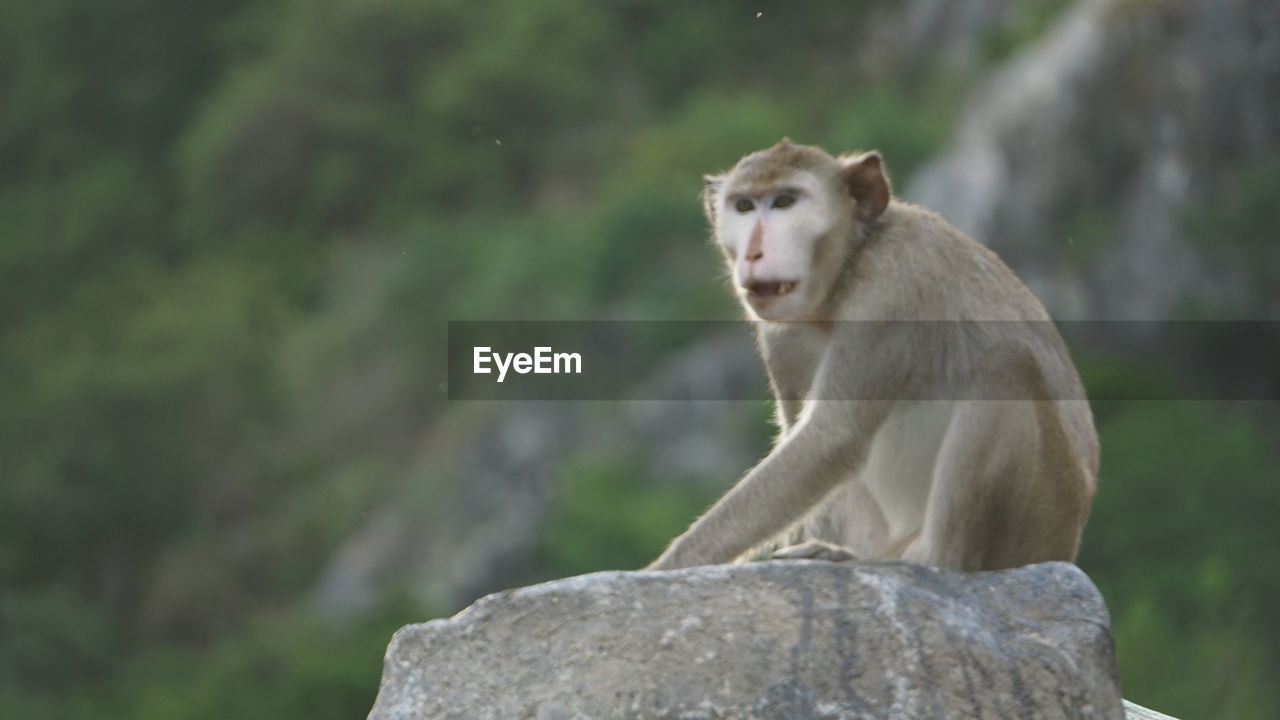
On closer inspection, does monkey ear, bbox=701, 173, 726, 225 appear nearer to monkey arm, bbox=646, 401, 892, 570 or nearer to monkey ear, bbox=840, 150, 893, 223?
monkey ear, bbox=840, 150, 893, 223

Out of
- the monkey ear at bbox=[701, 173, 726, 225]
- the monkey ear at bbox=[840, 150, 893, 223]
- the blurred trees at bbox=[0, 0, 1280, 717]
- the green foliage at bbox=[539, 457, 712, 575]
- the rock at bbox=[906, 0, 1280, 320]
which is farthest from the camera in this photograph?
the blurred trees at bbox=[0, 0, 1280, 717]

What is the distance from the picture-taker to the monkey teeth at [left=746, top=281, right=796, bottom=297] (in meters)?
7.10

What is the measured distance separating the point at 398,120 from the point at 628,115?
6.84 meters

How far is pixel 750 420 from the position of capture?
121ft

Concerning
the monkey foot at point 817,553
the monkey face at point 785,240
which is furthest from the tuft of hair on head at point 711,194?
the monkey foot at point 817,553

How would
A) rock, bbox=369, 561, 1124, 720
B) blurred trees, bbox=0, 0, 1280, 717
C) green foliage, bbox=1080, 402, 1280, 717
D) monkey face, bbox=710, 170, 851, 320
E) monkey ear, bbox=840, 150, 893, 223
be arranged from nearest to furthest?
1. rock, bbox=369, 561, 1124, 720
2. monkey face, bbox=710, 170, 851, 320
3. monkey ear, bbox=840, 150, 893, 223
4. green foliage, bbox=1080, 402, 1280, 717
5. blurred trees, bbox=0, 0, 1280, 717

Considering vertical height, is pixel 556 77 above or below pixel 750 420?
above

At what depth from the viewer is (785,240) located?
7.12m

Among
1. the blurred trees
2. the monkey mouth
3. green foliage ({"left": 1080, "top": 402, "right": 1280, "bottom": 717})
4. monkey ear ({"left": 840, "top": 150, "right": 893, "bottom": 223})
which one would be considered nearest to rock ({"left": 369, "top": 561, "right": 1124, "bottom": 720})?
the monkey mouth

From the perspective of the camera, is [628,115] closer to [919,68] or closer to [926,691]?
[919,68]

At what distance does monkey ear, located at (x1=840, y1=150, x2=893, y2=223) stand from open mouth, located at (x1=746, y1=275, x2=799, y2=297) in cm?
41

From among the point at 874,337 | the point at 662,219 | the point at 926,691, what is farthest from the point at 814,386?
the point at 662,219

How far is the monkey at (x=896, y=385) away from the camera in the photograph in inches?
271

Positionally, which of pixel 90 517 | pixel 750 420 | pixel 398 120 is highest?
pixel 398 120
